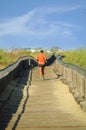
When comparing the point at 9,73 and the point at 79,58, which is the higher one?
the point at 79,58

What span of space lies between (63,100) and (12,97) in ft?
7.14

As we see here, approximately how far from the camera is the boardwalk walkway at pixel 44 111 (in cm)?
1259

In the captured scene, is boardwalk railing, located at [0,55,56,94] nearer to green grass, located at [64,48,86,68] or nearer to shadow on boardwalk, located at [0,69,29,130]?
shadow on boardwalk, located at [0,69,29,130]

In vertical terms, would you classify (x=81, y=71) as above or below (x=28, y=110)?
above

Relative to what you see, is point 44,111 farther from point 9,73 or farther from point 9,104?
point 9,73

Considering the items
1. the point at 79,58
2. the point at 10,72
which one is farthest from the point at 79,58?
the point at 10,72

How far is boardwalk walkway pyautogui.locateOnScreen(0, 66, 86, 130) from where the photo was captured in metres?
12.6

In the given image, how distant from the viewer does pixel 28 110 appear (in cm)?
1571

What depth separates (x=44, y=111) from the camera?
15.4 metres

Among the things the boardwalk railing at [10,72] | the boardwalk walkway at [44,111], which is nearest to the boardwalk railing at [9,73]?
the boardwalk railing at [10,72]

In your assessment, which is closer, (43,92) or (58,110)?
(58,110)

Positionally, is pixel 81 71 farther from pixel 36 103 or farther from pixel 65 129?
pixel 65 129

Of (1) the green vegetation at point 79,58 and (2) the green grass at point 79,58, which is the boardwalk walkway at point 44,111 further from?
(2) the green grass at point 79,58

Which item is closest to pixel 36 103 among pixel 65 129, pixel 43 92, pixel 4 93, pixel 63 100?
pixel 63 100
